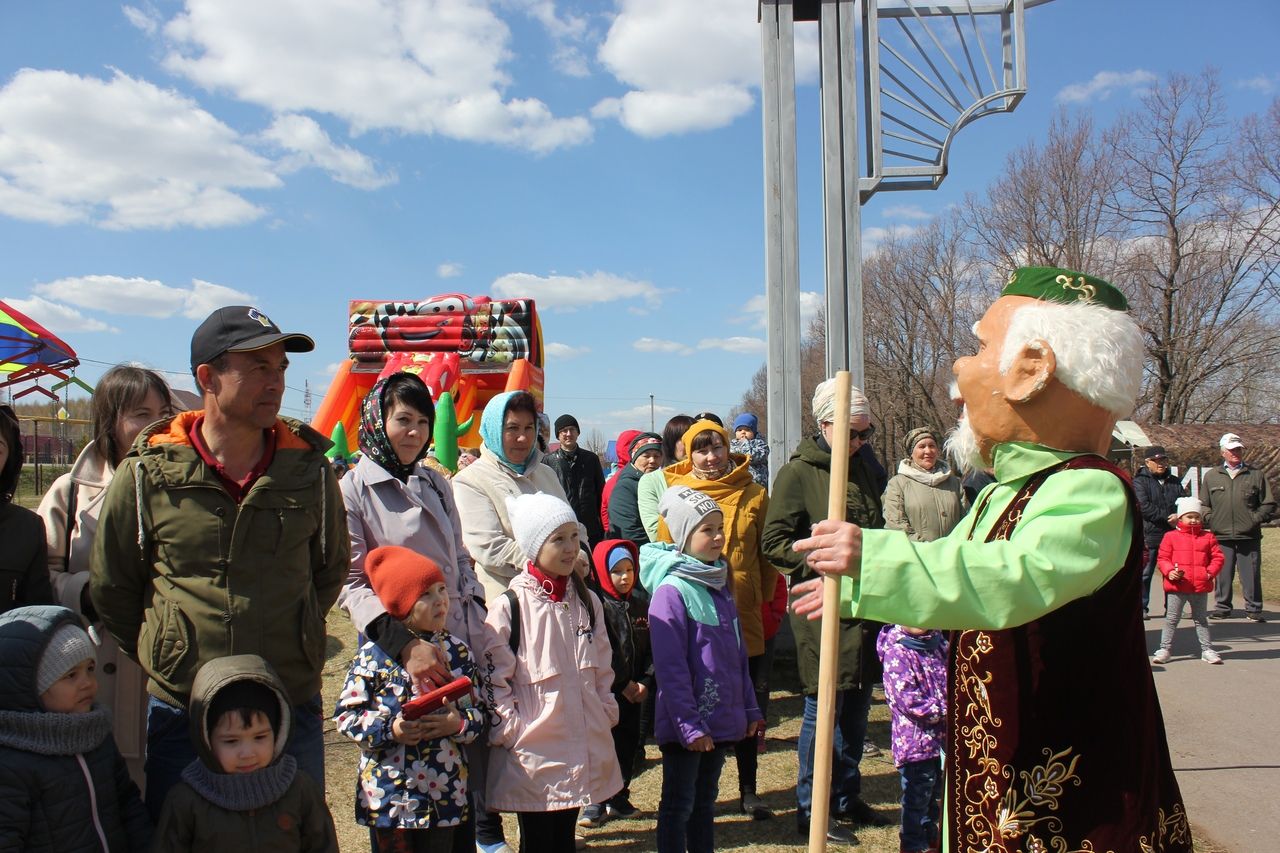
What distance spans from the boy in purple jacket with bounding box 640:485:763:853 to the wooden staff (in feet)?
5.14

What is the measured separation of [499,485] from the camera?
402 centimetres

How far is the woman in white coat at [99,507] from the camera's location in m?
3.10

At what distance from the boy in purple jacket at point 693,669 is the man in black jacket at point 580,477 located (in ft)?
13.3

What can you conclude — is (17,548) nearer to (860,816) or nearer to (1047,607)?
(1047,607)

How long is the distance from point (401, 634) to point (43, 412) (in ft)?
168

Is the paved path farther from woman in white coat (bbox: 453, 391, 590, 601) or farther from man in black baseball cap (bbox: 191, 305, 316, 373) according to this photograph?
man in black baseball cap (bbox: 191, 305, 316, 373)

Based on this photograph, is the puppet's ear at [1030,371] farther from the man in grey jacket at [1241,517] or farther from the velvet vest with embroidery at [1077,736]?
the man in grey jacket at [1241,517]

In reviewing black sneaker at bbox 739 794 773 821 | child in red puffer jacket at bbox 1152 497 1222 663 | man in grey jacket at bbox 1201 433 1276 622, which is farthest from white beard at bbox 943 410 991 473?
man in grey jacket at bbox 1201 433 1276 622

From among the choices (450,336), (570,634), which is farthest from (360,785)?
(450,336)

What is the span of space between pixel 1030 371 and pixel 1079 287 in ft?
0.98

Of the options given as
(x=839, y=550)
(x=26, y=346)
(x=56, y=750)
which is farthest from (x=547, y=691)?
(x=26, y=346)

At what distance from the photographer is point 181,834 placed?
237 centimetres

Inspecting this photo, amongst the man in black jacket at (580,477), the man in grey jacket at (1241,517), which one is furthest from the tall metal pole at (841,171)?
the man in grey jacket at (1241,517)

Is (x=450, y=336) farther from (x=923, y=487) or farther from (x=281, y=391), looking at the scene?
(x=281, y=391)
